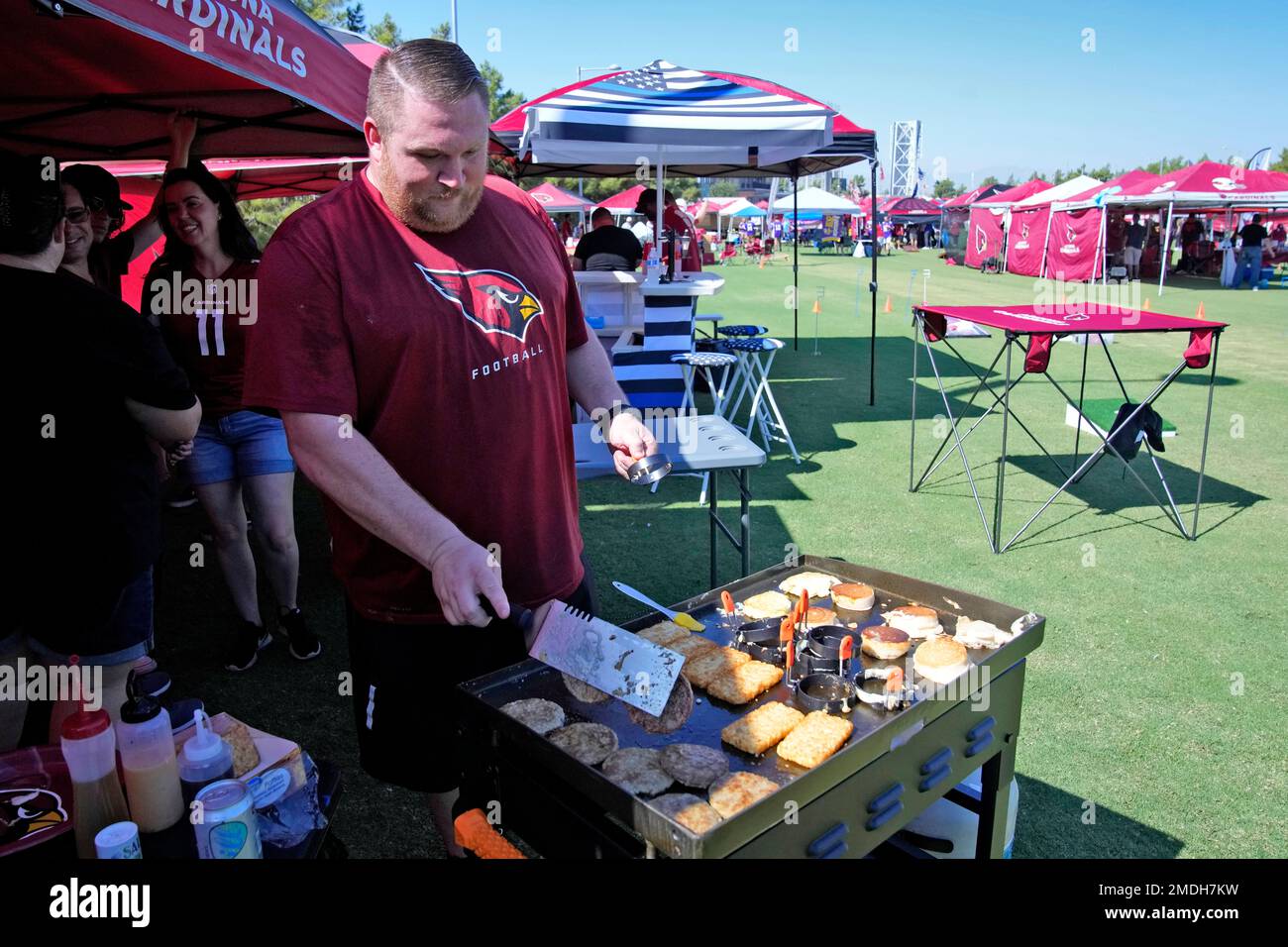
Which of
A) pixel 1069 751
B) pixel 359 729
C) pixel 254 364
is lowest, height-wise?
pixel 1069 751

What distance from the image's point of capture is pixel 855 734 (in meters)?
1.76

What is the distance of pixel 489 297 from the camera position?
1913 millimetres

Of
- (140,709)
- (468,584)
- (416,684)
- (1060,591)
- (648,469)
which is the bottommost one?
(1060,591)

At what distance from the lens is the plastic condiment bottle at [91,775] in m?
1.58

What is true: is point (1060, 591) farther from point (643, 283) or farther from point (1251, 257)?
point (1251, 257)

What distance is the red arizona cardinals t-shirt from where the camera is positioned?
1.74 m

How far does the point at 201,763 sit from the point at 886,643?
1.61m

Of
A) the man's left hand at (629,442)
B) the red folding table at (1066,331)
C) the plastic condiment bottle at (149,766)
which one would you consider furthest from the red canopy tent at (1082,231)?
the plastic condiment bottle at (149,766)

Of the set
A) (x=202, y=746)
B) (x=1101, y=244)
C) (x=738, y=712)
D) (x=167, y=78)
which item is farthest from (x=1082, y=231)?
(x=202, y=746)

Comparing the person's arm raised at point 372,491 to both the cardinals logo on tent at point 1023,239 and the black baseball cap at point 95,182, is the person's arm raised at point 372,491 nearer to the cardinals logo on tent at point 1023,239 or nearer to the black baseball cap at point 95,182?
the black baseball cap at point 95,182

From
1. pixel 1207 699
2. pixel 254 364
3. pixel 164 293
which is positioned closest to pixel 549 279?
pixel 254 364
